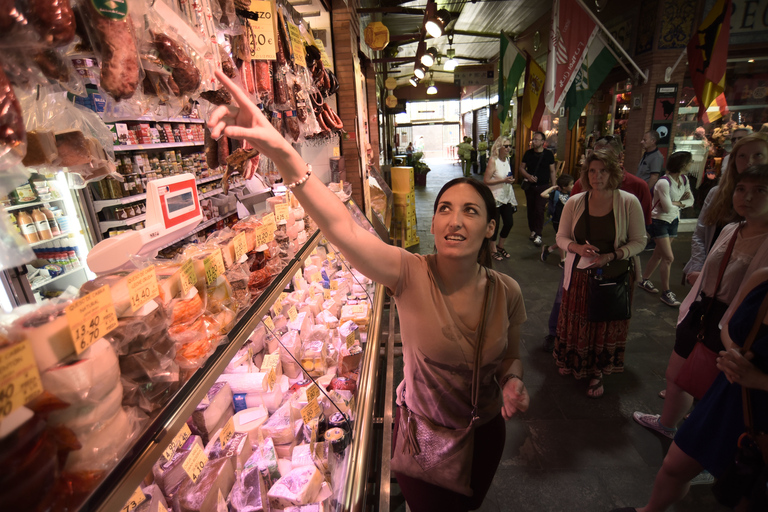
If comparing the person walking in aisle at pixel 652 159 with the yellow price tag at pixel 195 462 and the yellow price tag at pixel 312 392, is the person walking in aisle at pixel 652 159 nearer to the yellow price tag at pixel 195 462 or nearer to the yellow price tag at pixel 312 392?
the yellow price tag at pixel 312 392

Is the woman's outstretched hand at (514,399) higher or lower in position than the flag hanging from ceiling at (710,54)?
lower

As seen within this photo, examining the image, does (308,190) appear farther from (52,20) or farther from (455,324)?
(455,324)

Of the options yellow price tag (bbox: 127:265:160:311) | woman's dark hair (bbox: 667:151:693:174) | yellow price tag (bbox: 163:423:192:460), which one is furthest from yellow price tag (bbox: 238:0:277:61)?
woman's dark hair (bbox: 667:151:693:174)

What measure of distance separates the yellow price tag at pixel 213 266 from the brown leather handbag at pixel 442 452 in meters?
1.01

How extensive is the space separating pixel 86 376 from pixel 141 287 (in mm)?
251

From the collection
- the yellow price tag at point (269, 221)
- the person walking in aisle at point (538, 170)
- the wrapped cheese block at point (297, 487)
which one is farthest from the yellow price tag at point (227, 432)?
the person walking in aisle at point (538, 170)

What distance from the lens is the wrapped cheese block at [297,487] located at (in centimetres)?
137

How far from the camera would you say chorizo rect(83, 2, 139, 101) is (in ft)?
2.83

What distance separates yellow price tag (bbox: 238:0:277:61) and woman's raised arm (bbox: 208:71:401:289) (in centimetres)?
95

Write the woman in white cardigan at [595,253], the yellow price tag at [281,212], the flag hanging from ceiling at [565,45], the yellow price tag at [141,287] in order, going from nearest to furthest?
the yellow price tag at [141,287] < the yellow price tag at [281,212] < the woman in white cardigan at [595,253] < the flag hanging from ceiling at [565,45]

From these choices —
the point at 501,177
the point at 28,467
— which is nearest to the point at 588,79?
the point at 501,177

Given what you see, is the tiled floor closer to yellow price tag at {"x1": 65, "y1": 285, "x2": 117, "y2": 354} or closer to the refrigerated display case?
the refrigerated display case

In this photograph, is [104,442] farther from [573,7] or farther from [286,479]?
[573,7]

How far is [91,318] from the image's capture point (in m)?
0.68
